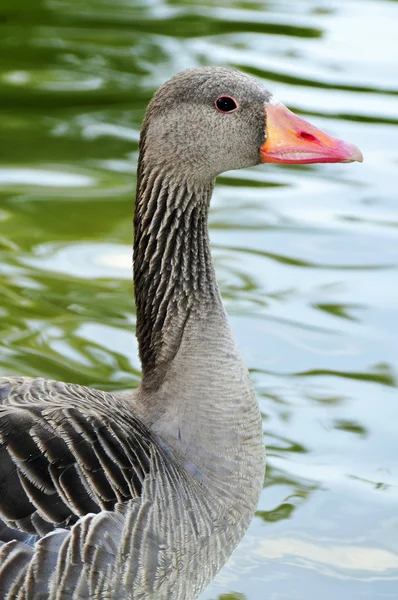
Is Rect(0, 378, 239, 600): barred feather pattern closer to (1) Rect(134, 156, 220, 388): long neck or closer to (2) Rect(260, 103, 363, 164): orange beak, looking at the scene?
(1) Rect(134, 156, 220, 388): long neck

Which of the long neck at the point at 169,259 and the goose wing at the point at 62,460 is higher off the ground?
the long neck at the point at 169,259

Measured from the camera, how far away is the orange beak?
4457 millimetres

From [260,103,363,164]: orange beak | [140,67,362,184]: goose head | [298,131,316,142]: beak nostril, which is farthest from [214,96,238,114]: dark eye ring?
[298,131,316,142]: beak nostril

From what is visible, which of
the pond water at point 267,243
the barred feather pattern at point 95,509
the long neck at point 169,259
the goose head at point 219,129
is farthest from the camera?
the pond water at point 267,243

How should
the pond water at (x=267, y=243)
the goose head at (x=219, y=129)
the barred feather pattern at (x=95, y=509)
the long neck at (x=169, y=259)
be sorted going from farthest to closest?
the pond water at (x=267, y=243) < the long neck at (x=169, y=259) < the goose head at (x=219, y=129) < the barred feather pattern at (x=95, y=509)

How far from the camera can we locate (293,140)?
14.7ft

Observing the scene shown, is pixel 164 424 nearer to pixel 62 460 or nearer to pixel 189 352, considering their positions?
pixel 189 352

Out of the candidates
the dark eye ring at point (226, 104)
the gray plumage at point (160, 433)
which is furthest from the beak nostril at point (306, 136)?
the dark eye ring at point (226, 104)

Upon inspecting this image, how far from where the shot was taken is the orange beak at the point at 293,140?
446 centimetres

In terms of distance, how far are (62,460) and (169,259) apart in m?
1.02

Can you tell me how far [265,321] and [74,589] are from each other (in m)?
3.38

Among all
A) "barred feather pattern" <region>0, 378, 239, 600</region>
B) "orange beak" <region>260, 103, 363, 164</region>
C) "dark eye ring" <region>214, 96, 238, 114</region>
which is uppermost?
"dark eye ring" <region>214, 96, 238, 114</region>

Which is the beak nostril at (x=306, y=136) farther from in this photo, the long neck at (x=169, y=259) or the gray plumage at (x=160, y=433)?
the long neck at (x=169, y=259)

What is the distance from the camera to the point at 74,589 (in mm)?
3965
